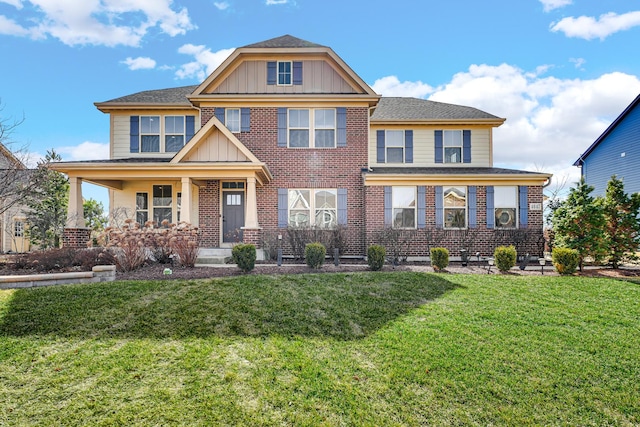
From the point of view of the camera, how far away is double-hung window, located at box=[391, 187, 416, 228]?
13472 millimetres

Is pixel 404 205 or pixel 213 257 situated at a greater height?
pixel 404 205

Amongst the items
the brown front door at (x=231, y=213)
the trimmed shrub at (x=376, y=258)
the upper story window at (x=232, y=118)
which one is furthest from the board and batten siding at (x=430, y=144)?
the trimmed shrub at (x=376, y=258)

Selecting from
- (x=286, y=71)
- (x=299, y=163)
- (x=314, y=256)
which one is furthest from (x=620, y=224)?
(x=286, y=71)

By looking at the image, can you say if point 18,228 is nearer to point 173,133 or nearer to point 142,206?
point 142,206

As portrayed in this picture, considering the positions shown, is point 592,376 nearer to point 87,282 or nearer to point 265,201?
point 87,282

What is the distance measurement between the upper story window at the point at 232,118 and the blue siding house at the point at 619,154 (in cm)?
1862

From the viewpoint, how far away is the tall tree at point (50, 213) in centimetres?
1623

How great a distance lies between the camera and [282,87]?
14359 millimetres

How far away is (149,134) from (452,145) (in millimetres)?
12728

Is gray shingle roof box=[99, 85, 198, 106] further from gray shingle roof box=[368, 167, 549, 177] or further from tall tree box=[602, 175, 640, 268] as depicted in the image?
tall tree box=[602, 175, 640, 268]

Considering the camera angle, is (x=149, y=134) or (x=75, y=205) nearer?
(x=75, y=205)

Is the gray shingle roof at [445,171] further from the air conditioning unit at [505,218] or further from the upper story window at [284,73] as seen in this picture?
the upper story window at [284,73]

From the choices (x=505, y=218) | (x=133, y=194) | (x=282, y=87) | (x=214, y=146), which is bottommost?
(x=505, y=218)

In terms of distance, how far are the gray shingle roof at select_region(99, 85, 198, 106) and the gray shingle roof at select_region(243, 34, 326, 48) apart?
12.2 ft
